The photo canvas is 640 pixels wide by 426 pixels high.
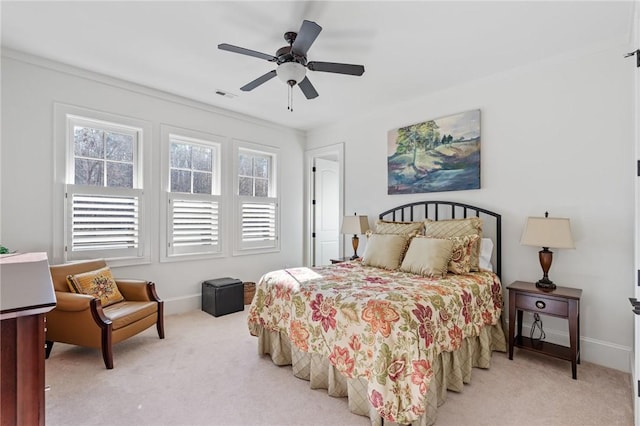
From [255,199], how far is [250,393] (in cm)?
310

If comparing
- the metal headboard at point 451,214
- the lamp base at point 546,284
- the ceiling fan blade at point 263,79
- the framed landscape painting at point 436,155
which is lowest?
the lamp base at point 546,284

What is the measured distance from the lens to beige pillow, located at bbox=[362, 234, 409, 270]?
3174mm

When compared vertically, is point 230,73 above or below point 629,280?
above

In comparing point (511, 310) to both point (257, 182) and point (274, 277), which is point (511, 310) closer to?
point (274, 277)

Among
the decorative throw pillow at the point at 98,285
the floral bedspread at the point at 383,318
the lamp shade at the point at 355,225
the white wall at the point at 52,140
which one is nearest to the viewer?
the floral bedspread at the point at 383,318

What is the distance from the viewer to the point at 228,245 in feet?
15.2

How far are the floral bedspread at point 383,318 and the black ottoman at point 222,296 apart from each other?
4.06 ft

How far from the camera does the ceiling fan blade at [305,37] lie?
2.02 meters

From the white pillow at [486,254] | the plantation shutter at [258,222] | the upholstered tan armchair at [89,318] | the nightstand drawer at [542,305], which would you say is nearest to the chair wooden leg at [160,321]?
the upholstered tan armchair at [89,318]

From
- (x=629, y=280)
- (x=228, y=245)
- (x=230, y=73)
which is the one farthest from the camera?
(x=228, y=245)

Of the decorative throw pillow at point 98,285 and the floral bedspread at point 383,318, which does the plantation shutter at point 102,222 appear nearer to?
the decorative throw pillow at point 98,285

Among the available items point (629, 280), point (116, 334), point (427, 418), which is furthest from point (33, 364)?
point (629, 280)

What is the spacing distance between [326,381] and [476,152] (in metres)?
2.80

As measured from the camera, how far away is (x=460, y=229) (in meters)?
3.25
